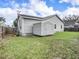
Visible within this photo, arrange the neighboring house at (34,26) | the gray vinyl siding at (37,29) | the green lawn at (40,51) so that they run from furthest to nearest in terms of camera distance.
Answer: the gray vinyl siding at (37,29), the neighboring house at (34,26), the green lawn at (40,51)

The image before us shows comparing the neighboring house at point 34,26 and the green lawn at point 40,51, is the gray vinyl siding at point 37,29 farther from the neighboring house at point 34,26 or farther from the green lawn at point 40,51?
the green lawn at point 40,51

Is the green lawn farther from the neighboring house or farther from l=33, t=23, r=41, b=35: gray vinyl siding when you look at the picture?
l=33, t=23, r=41, b=35: gray vinyl siding

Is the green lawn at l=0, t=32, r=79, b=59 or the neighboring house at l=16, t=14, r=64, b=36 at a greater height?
the neighboring house at l=16, t=14, r=64, b=36

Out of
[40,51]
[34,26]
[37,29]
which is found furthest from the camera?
[34,26]

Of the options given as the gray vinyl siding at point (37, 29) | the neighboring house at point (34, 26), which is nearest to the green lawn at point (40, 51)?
the neighboring house at point (34, 26)

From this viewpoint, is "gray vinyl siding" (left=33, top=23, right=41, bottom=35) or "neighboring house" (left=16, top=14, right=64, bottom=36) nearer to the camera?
"neighboring house" (left=16, top=14, right=64, bottom=36)

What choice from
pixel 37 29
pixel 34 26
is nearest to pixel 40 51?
pixel 37 29

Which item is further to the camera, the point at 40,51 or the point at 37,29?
the point at 37,29

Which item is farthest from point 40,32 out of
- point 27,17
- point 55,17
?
point 55,17

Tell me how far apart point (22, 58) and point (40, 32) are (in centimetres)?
1236

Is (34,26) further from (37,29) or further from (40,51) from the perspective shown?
(40,51)

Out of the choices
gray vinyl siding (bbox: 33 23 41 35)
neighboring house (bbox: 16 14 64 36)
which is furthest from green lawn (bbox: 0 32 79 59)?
gray vinyl siding (bbox: 33 23 41 35)

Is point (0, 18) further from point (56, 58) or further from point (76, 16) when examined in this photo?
point (56, 58)

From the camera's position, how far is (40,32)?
19656 mm
